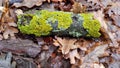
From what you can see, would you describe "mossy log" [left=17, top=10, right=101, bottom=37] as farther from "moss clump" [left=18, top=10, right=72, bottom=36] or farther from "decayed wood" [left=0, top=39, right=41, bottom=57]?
"decayed wood" [left=0, top=39, right=41, bottom=57]

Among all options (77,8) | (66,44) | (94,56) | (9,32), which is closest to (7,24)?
(9,32)

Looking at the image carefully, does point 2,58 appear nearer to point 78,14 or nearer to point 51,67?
point 51,67

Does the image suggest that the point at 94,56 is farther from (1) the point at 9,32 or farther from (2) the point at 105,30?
(1) the point at 9,32

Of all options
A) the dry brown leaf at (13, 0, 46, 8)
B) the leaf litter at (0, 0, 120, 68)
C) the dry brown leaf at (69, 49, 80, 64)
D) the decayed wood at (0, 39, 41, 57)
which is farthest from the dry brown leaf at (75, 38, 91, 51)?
the dry brown leaf at (13, 0, 46, 8)

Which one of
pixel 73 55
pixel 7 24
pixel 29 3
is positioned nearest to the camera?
pixel 73 55

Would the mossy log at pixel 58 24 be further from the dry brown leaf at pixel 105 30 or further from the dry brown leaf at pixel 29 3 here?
the dry brown leaf at pixel 29 3

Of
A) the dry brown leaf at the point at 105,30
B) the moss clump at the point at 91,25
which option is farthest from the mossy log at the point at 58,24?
the dry brown leaf at the point at 105,30

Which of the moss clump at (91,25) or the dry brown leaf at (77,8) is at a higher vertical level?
the dry brown leaf at (77,8)
